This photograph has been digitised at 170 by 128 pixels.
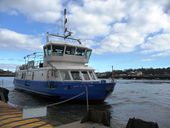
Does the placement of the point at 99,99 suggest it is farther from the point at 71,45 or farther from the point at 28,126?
the point at 28,126

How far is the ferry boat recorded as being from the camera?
826 inches

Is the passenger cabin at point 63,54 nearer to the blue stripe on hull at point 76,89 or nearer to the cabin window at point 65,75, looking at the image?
the cabin window at point 65,75

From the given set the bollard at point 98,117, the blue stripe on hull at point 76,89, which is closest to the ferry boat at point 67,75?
the blue stripe on hull at point 76,89

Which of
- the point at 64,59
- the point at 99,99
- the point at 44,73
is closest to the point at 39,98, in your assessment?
the point at 44,73

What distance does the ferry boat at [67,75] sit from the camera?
68.8ft

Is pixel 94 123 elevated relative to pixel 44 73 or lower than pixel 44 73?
lower

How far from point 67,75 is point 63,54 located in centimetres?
248

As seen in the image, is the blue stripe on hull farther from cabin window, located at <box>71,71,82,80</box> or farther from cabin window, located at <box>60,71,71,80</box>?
cabin window, located at <box>71,71,82,80</box>

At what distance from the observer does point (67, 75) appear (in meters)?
22.2

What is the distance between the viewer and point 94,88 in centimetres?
2081

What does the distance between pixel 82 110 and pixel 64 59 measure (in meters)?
6.15

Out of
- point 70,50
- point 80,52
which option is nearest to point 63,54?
point 70,50

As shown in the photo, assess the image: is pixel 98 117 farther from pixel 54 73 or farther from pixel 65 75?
pixel 54 73

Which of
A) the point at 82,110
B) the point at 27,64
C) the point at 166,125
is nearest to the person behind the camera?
the point at 166,125
